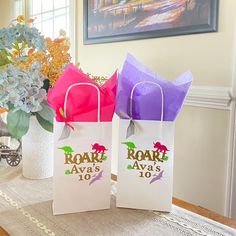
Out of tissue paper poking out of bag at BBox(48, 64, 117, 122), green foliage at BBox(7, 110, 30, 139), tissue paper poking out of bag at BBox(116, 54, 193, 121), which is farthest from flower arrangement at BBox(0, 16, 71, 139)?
tissue paper poking out of bag at BBox(116, 54, 193, 121)

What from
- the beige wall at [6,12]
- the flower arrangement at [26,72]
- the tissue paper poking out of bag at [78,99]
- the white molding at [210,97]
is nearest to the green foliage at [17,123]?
the flower arrangement at [26,72]

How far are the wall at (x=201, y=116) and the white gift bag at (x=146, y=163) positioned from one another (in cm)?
56

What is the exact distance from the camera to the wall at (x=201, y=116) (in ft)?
4.00

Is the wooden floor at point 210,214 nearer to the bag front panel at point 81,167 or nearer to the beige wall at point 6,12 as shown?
the bag front panel at point 81,167

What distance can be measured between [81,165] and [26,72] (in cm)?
31

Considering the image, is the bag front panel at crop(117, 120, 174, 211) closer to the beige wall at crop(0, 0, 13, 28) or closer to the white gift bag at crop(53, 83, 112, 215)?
the white gift bag at crop(53, 83, 112, 215)

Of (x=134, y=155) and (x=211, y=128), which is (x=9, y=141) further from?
(x=211, y=128)

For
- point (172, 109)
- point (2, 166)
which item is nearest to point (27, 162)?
point (2, 166)

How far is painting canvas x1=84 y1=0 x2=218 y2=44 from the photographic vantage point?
1.26 meters

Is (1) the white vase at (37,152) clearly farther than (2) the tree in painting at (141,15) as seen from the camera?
No

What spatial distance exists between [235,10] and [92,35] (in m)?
0.94

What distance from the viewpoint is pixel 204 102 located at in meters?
1.29

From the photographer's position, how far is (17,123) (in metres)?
0.86

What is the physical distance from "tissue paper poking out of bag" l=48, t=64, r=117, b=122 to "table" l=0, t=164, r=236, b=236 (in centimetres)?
24
